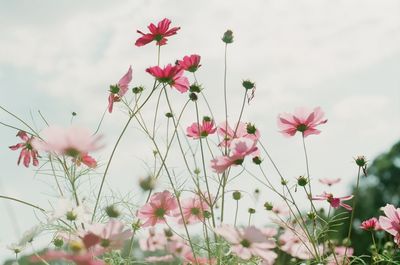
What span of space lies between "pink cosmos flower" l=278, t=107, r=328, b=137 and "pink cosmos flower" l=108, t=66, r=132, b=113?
20.2 inches

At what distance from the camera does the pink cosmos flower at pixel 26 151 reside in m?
1.78

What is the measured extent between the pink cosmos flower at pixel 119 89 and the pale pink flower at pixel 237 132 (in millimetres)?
322

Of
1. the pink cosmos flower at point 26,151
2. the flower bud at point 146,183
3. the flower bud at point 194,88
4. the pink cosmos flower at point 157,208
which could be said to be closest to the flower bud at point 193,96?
the flower bud at point 194,88

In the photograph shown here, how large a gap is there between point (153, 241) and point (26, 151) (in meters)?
0.70

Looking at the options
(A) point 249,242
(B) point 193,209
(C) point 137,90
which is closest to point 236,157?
(A) point 249,242

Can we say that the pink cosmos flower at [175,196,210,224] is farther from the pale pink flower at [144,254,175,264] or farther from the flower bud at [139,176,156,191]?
the flower bud at [139,176,156,191]

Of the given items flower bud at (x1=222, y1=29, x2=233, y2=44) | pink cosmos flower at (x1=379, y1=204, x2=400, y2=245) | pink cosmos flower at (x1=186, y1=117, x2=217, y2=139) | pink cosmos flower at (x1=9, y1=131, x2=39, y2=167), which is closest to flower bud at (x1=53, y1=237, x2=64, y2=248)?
pink cosmos flower at (x1=9, y1=131, x2=39, y2=167)

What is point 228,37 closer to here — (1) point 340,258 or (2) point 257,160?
(2) point 257,160

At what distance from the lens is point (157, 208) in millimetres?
1426

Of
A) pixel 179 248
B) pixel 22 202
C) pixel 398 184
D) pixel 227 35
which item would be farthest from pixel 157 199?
pixel 398 184

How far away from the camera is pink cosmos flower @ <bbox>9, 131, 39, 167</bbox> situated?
1775mm

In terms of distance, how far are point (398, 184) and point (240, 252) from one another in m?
15.1

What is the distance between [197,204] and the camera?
162 centimetres

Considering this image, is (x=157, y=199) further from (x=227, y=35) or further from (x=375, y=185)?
(x=375, y=185)
